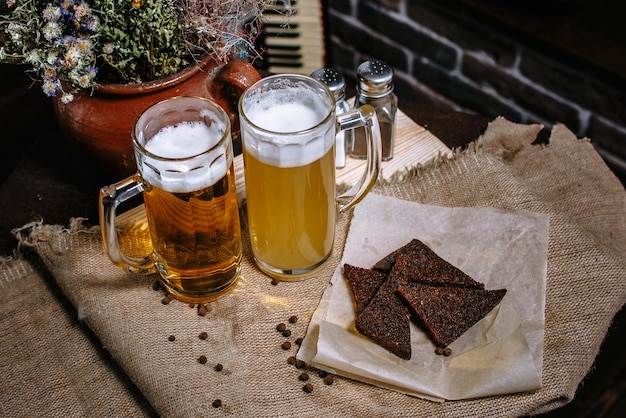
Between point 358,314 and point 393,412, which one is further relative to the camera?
point 358,314

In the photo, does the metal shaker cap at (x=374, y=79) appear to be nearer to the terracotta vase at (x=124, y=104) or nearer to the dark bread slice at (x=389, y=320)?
the terracotta vase at (x=124, y=104)

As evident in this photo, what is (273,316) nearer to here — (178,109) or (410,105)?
(178,109)

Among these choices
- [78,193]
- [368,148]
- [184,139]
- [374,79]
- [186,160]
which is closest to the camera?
[186,160]

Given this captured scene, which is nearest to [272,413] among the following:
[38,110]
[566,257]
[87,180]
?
[566,257]

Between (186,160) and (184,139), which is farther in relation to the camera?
(184,139)

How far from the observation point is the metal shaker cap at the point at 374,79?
148 cm

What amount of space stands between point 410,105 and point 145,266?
84 centimetres

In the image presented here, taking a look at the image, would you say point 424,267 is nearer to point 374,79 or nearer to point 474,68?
point 374,79

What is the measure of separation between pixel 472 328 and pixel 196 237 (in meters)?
0.51

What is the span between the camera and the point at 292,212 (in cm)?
124

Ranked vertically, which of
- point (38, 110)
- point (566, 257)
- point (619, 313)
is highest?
point (566, 257)

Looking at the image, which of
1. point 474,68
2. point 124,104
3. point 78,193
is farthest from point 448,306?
point 474,68

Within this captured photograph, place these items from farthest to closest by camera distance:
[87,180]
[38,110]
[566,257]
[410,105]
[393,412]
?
[38,110]
[410,105]
[87,180]
[566,257]
[393,412]

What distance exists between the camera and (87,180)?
1.61 m
